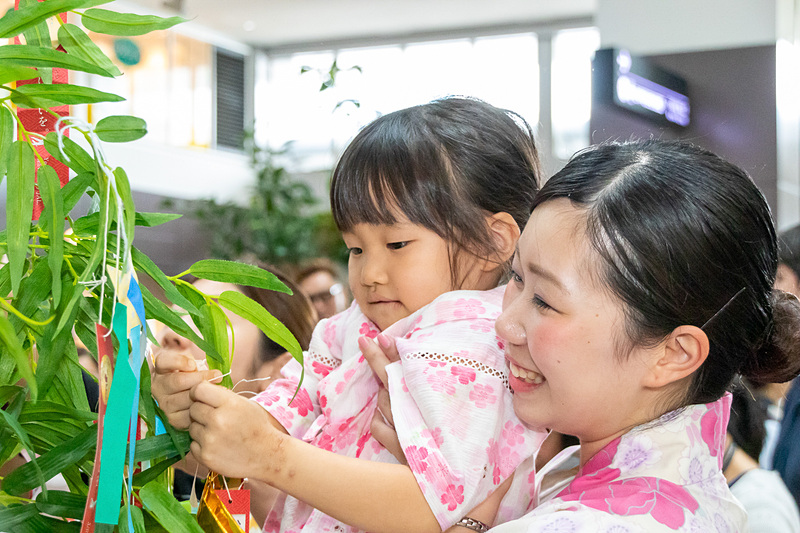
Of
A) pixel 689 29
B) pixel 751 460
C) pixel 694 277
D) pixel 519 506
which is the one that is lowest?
pixel 751 460

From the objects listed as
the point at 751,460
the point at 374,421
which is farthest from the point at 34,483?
the point at 751,460

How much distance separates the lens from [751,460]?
2164 mm

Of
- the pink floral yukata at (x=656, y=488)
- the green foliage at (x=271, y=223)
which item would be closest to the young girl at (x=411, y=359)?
the pink floral yukata at (x=656, y=488)

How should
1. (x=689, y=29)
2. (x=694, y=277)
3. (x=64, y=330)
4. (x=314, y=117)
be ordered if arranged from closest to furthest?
(x=64, y=330), (x=694, y=277), (x=689, y=29), (x=314, y=117)

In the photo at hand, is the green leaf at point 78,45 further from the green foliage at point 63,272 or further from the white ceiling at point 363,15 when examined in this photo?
the white ceiling at point 363,15

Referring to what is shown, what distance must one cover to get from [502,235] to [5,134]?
0.76 m

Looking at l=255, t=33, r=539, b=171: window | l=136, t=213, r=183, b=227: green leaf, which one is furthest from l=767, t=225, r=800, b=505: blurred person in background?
l=255, t=33, r=539, b=171: window

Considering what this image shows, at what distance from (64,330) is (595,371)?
1.81 ft

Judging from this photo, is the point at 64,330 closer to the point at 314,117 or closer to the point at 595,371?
the point at 595,371

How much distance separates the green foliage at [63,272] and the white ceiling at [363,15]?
937 cm

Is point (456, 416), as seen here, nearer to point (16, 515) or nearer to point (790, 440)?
point (16, 515)

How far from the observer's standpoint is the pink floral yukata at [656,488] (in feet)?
2.86

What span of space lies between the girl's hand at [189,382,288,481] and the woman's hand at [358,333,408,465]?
0.21 m

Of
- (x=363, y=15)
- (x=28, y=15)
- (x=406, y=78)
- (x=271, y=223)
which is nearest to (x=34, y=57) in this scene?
(x=28, y=15)
